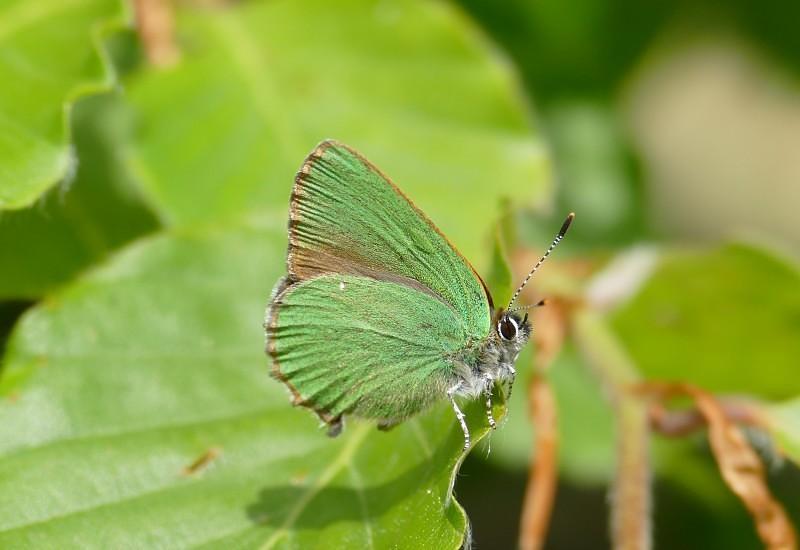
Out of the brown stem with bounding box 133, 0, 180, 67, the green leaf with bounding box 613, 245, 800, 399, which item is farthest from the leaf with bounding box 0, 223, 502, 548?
the green leaf with bounding box 613, 245, 800, 399

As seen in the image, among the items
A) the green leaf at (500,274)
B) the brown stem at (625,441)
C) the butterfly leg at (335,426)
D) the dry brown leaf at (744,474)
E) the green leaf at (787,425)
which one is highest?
the green leaf at (500,274)

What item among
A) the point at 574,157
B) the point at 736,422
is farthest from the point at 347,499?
the point at 574,157

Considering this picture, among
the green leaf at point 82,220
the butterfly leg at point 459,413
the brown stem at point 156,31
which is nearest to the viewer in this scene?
the butterfly leg at point 459,413

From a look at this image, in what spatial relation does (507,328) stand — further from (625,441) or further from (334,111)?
(334,111)

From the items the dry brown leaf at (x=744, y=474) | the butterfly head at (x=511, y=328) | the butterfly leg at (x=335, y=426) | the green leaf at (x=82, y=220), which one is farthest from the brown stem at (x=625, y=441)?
the green leaf at (x=82, y=220)

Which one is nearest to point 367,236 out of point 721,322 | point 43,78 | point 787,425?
point 43,78

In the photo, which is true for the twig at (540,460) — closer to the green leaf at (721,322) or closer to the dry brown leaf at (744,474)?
the dry brown leaf at (744,474)
